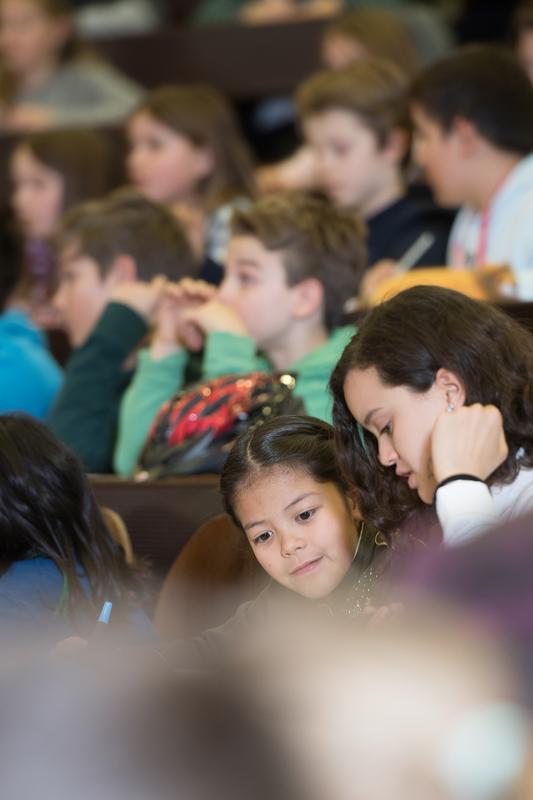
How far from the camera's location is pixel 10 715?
72 centimetres

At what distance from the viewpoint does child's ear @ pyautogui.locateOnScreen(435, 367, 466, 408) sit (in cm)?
151

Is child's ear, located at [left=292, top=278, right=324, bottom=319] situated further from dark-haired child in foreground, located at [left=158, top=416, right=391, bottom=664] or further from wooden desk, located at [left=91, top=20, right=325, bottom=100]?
wooden desk, located at [left=91, top=20, right=325, bottom=100]

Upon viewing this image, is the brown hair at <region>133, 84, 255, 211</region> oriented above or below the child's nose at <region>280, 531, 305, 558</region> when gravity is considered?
below

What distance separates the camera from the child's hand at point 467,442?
1460mm

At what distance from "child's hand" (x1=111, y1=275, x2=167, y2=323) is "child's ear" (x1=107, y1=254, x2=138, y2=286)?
17 centimetres

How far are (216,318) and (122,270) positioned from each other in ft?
1.85

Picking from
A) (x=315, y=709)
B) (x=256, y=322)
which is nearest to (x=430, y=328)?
(x=315, y=709)

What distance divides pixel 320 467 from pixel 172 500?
0.52 meters

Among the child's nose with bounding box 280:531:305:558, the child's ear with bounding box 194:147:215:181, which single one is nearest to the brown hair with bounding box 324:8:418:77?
the child's ear with bounding box 194:147:215:181

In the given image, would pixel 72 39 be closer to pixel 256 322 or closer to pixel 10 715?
pixel 256 322

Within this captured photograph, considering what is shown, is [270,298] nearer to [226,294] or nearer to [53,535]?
[226,294]

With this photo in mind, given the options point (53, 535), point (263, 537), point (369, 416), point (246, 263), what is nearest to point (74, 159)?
point (246, 263)

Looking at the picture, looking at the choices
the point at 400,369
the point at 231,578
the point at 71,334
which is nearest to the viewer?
the point at 400,369

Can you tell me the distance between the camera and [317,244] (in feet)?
8.61
